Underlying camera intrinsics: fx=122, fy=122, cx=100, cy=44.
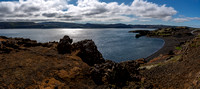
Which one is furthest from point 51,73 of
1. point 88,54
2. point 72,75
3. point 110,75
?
point 88,54

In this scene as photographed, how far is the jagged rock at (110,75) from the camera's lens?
864 inches

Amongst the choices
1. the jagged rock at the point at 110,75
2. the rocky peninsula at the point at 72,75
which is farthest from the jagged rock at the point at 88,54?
the jagged rock at the point at 110,75

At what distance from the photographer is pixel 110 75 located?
22.2 metres

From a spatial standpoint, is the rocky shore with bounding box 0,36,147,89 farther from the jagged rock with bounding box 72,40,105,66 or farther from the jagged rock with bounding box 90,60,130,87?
the jagged rock with bounding box 72,40,105,66

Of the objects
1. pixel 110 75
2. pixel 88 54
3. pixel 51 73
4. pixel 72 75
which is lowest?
pixel 110 75

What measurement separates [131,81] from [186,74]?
928cm

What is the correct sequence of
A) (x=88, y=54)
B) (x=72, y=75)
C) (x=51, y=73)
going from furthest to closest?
(x=88, y=54) < (x=72, y=75) < (x=51, y=73)

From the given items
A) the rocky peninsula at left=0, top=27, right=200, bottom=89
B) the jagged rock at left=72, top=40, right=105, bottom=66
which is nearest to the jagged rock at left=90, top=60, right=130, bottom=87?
the rocky peninsula at left=0, top=27, right=200, bottom=89

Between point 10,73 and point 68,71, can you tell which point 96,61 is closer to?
point 68,71

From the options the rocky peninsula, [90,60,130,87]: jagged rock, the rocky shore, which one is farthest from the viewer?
[90,60,130,87]: jagged rock

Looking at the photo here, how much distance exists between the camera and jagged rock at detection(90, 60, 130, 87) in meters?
21.9

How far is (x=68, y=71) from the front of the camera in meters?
22.4

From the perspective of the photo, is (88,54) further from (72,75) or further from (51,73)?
(51,73)

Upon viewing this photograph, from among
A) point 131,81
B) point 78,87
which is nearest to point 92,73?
point 78,87
